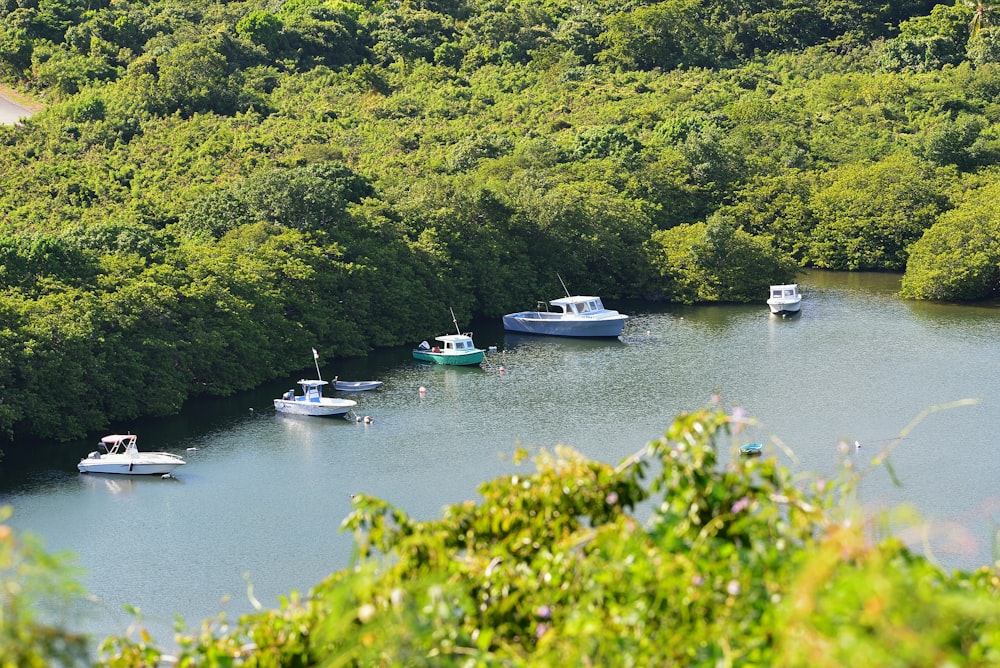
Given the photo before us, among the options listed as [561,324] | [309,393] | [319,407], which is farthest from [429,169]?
[319,407]

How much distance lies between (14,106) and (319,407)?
42.7 metres

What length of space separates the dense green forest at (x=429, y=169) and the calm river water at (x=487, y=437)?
8.97ft

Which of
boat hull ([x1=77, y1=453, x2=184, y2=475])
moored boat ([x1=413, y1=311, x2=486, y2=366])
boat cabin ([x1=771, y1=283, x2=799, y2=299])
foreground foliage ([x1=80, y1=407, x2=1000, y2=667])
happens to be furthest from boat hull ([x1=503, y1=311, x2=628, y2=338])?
foreground foliage ([x1=80, y1=407, x2=1000, y2=667])

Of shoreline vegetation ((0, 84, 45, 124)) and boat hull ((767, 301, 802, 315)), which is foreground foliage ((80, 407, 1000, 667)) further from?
shoreline vegetation ((0, 84, 45, 124))

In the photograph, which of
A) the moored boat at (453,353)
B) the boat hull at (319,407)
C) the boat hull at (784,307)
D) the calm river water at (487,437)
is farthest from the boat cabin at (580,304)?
the boat hull at (319,407)

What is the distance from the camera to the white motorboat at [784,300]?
198 ft

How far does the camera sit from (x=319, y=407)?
44875 mm

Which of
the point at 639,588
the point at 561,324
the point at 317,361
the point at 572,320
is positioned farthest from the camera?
the point at 561,324

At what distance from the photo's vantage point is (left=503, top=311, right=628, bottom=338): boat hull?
57281mm

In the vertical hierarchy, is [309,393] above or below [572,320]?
below

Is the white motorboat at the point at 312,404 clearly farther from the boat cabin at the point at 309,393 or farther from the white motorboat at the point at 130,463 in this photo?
the white motorboat at the point at 130,463

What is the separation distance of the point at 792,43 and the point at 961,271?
140ft

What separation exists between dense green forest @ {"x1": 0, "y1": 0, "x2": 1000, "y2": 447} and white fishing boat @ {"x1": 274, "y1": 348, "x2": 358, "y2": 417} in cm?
325

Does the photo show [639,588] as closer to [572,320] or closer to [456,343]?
[456,343]
